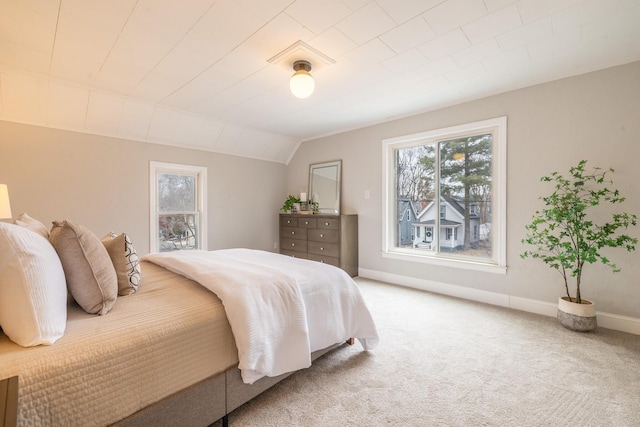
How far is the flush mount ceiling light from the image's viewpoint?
2113 millimetres

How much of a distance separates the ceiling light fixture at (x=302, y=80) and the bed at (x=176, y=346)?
1439 millimetres

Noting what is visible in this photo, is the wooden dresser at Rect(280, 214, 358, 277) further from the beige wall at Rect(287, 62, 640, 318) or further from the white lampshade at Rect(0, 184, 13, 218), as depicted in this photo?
the white lampshade at Rect(0, 184, 13, 218)

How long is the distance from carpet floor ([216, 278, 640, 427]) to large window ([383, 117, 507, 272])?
99 cm

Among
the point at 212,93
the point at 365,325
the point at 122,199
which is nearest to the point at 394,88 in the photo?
the point at 212,93

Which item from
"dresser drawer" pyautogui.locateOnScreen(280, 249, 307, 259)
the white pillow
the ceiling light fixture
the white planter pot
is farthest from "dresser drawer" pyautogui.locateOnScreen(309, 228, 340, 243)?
the white pillow

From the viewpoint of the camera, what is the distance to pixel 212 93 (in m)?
2.95

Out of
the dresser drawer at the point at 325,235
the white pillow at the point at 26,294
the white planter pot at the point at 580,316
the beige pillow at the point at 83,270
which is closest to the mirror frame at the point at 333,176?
the dresser drawer at the point at 325,235

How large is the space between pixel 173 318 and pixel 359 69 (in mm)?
2385

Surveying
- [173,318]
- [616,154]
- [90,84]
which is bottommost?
[173,318]

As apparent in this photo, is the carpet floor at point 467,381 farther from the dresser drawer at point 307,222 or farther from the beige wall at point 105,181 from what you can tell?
the beige wall at point 105,181

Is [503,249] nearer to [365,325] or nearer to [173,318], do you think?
[365,325]

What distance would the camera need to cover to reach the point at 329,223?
13.2ft

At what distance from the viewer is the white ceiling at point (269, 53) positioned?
1.72 m

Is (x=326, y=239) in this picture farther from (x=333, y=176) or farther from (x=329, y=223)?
(x=333, y=176)
